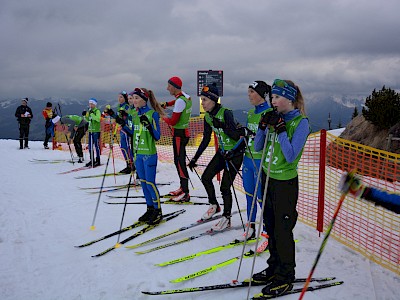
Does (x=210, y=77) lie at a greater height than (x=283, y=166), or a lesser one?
greater

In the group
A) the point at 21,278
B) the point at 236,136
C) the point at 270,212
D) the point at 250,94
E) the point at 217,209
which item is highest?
the point at 250,94

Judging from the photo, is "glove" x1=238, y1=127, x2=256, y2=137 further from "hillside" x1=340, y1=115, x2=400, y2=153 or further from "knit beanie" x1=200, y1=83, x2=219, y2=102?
"hillside" x1=340, y1=115, x2=400, y2=153

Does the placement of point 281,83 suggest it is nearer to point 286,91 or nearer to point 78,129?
point 286,91

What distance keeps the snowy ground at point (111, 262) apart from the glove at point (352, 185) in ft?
4.92

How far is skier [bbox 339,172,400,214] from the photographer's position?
6.64ft

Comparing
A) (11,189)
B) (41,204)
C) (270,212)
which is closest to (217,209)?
(270,212)

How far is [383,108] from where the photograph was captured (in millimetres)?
15875

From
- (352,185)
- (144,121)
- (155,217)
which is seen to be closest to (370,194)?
(352,185)

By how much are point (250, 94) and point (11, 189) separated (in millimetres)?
6596

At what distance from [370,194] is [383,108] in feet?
53.6

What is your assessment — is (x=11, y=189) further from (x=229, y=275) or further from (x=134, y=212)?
(x=229, y=275)

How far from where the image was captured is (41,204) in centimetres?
637

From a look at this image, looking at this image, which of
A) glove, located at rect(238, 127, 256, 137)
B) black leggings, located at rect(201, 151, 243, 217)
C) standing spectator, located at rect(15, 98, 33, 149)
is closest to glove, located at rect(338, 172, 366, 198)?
glove, located at rect(238, 127, 256, 137)

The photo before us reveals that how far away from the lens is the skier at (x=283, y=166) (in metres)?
2.71
